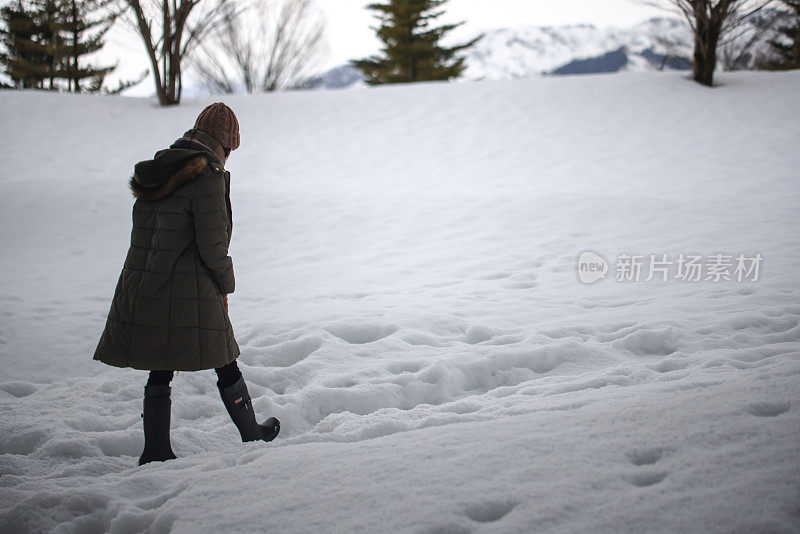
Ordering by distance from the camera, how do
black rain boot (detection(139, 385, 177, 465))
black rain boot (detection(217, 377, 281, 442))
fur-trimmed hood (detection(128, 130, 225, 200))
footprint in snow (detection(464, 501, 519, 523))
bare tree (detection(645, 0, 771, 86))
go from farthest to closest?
bare tree (detection(645, 0, 771, 86)) → black rain boot (detection(217, 377, 281, 442)) → black rain boot (detection(139, 385, 177, 465)) → fur-trimmed hood (detection(128, 130, 225, 200)) → footprint in snow (detection(464, 501, 519, 523))

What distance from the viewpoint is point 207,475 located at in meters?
2.13

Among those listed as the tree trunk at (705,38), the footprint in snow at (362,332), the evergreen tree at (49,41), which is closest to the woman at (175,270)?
the footprint in snow at (362,332)

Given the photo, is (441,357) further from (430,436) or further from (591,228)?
(591,228)

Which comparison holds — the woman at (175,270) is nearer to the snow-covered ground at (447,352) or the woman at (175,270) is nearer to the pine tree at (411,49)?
the snow-covered ground at (447,352)

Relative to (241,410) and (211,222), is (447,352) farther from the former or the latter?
(211,222)

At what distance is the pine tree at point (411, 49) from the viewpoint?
89.5ft

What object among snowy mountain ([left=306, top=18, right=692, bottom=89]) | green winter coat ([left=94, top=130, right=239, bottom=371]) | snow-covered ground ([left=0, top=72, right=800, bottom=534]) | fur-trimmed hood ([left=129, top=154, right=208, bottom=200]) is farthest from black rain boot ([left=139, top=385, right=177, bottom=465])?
snowy mountain ([left=306, top=18, right=692, bottom=89])

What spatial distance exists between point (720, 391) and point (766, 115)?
12.8m

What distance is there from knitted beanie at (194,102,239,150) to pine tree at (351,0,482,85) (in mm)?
26896

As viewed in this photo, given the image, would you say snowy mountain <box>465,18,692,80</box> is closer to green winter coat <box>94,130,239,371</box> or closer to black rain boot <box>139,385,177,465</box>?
green winter coat <box>94,130,239,371</box>

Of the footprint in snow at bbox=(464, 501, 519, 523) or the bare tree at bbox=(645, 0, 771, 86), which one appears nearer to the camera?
the footprint in snow at bbox=(464, 501, 519, 523)

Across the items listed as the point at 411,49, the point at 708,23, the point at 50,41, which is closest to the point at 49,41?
the point at 50,41

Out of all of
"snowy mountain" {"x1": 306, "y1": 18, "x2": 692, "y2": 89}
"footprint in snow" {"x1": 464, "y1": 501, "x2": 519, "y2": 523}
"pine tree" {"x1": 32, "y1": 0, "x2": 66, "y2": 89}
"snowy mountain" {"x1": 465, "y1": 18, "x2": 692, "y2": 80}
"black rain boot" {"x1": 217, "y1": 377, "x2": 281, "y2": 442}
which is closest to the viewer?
"footprint in snow" {"x1": 464, "y1": 501, "x2": 519, "y2": 523}

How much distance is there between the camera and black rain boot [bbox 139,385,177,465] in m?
2.49
